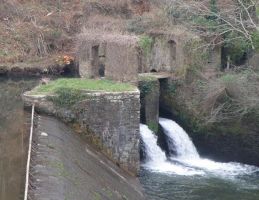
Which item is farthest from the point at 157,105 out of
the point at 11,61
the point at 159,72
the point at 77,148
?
the point at 11,61

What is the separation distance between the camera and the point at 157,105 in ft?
66.3

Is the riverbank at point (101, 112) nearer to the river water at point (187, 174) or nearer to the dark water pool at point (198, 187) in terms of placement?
the dark water pool at point (198, 187)

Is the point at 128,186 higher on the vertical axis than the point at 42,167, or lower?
lower

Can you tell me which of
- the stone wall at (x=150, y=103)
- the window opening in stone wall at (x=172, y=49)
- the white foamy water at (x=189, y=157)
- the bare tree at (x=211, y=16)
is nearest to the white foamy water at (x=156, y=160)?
the stone wall at (x=150, y=103)

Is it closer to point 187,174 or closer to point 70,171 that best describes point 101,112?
point 70,171

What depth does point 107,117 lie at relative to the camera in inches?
615

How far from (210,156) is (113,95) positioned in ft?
18.5

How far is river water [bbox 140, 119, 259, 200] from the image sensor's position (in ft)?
52.5

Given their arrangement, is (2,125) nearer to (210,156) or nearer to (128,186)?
(128,186)

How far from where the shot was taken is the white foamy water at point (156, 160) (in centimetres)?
1783

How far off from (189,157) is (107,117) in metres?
4.82

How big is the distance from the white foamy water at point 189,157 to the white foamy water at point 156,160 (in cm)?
51

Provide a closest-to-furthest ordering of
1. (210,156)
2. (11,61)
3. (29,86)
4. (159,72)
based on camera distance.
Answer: (210,156), (159,72), (29,86), (11,61)

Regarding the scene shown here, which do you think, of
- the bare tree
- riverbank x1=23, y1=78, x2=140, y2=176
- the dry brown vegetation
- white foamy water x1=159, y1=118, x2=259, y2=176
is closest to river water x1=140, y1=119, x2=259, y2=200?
white foamy water x1=159, y1=118, x2=259, y2=176
